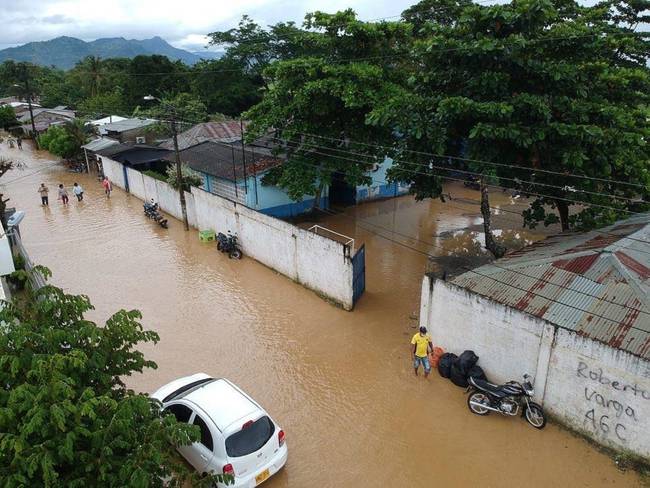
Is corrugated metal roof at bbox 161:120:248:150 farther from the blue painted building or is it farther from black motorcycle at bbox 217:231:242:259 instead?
black motorcycle at bbox 217:231:242:259

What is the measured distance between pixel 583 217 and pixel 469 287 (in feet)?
19.5

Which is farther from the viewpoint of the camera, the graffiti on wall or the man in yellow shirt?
the man in yellow shirt

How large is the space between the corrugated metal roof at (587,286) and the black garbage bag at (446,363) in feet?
5.22

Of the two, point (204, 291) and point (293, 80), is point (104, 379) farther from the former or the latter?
point (293, 80)

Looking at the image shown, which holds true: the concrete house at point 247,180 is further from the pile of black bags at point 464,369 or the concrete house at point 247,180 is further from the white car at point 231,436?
the white car at point 231,436

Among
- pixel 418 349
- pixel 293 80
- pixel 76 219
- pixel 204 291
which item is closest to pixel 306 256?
pixel 204 291

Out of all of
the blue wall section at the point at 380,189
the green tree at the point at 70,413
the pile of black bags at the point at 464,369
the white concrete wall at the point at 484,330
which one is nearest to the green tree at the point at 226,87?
the blue wall section at the point at 380,189

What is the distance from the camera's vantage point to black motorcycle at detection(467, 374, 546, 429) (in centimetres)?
855

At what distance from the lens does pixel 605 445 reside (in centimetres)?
800

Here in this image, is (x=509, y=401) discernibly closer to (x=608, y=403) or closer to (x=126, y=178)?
(x=608, y=403)

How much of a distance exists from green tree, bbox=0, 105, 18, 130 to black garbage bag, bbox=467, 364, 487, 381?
179 feet

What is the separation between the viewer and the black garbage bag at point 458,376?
962 centimetres

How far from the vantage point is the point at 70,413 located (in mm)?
4324

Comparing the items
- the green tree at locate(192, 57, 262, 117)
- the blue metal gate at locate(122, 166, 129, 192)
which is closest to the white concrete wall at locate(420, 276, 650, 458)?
the blue metal gate at locate(122, 166, 129, 192)
